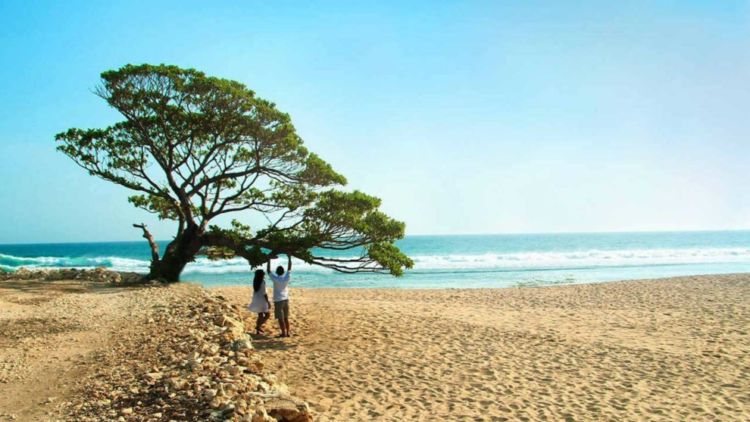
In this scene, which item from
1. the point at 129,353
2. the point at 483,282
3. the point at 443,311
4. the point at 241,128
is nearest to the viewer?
the point at 129,353

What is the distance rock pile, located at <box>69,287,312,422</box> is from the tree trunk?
20.7 ft

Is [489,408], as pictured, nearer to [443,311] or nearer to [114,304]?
[443,311]

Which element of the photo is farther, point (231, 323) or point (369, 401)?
point (231, 323)

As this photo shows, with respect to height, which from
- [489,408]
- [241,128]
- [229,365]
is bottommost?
[489,408]

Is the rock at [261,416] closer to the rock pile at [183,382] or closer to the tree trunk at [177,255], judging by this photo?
the rock pile at [183,382]

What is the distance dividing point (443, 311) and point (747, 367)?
24.5 feet

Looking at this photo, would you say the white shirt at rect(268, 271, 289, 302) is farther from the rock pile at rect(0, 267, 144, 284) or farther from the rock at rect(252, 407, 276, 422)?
the rock pile at rect(0, 267, 144, 284)

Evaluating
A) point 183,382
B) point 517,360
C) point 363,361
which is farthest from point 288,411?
point 517,360

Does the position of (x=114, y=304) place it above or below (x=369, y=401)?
above

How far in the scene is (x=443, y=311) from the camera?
15.2 m

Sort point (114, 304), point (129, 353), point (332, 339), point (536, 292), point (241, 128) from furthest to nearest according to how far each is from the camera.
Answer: point (536, 292), point (241, 128), point (114, 304), point (332, 339), point (129, 353)

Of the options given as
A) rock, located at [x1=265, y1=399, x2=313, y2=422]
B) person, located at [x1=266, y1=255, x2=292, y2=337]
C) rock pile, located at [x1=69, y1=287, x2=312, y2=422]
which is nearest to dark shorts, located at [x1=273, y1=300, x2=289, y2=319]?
person, located at [x1=266, y1=255, x2=292, y2=337]

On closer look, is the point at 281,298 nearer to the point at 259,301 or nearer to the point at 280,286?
the point at 280,286

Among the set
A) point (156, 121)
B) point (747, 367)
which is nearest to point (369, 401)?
point (747, 367)
